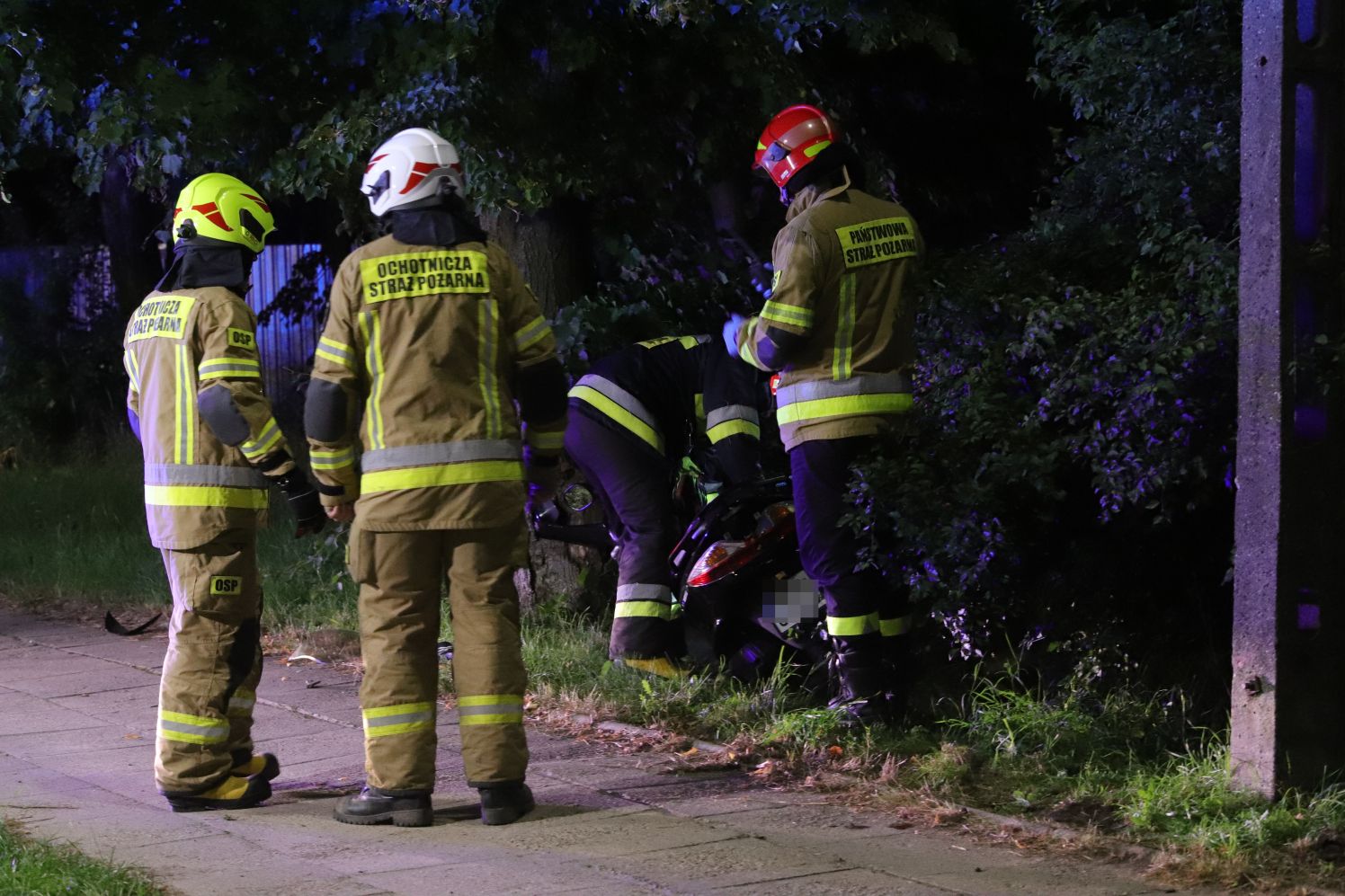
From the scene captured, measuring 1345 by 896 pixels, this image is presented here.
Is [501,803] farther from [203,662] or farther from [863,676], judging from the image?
[863,676]

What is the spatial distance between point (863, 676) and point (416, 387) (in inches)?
76.8

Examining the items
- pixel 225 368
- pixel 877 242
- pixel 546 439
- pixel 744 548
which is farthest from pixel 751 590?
pixel 225 368

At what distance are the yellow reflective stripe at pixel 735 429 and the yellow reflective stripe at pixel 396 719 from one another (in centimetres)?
196

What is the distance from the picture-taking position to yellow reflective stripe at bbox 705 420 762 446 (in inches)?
264

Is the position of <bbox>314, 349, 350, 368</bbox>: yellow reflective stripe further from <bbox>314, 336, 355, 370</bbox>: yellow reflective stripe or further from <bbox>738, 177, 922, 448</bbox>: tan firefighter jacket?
<bbox>738, 177, 922, 448</bbox>: tan firefighter jacket

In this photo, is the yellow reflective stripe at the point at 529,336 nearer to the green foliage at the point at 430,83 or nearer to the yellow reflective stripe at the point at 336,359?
the yellow reflective stripe at the point at 336,359

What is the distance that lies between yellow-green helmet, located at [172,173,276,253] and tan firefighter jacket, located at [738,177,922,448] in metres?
1.74

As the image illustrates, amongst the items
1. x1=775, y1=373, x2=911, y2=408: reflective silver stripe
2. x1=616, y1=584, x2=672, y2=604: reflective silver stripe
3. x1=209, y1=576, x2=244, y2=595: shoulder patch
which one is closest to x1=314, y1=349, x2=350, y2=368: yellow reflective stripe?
x1=209, y1=576, x2=244, y2=595: shoulder patch

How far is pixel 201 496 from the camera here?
216 inches

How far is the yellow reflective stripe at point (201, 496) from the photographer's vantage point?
18.0 feet

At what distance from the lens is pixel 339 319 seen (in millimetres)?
5191

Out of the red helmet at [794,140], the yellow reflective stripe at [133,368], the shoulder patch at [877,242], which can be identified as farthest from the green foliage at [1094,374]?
the yellow reflective stripe at [133,368]

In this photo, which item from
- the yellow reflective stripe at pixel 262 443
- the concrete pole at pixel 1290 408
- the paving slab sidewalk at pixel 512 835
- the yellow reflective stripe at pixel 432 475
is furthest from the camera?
the yellow reflective stripe at pixel 262 443

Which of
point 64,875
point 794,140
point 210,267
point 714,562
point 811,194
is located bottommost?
point 64,875
